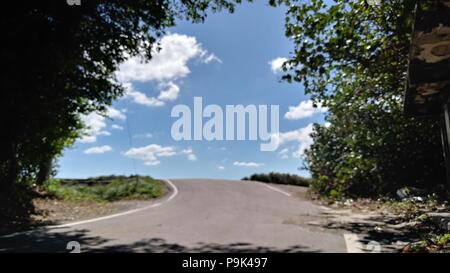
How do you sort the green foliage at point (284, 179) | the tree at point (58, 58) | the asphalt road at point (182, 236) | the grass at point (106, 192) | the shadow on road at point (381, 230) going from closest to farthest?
1. the asphalt road at point (182, 236)
2. the shadow on road at point (381, 230)
3. the tree at point (58, 58)
4. the grass at point (106, 192)
5. the green foliage at point (284, 179)

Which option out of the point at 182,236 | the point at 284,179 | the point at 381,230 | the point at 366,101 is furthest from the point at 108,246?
the point at 284,179

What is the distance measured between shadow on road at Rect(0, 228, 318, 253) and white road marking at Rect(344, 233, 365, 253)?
765 millimetres

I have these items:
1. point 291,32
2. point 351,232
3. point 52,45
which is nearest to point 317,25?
point 291,32

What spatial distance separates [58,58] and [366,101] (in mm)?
10999

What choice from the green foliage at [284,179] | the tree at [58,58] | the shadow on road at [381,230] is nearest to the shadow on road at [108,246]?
the shadow on road at [381,230]

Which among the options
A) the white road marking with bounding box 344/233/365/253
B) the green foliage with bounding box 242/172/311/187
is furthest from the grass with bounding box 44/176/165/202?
the white road marking with bounding box 344/233/365/253

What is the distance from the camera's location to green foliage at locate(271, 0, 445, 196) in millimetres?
9156

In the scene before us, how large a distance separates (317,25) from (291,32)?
83cm

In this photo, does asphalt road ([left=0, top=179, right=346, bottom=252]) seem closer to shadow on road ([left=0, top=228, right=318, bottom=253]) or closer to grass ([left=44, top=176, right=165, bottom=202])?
shadow on road ([left=0, top=228, right=318, bottom=253])

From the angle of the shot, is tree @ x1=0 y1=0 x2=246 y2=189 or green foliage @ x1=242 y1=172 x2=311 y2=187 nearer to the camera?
tree @ x1=0 y1=0 x2=246 y2=189

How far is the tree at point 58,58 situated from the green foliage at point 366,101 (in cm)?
503

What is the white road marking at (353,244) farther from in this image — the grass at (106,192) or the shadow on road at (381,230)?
the grass at (106,192)

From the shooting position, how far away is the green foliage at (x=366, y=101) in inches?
360
